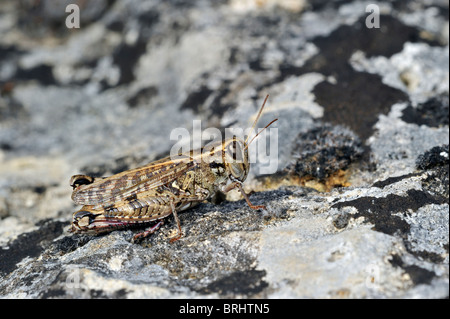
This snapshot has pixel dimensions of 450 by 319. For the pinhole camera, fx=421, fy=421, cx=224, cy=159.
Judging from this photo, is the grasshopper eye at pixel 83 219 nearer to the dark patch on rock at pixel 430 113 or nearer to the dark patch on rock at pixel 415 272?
the dark patch on rock at pixel 415 272

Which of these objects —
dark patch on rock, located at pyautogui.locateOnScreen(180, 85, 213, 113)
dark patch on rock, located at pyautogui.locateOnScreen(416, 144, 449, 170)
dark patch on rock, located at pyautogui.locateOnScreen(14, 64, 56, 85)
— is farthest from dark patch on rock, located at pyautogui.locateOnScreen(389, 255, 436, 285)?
dark patch on rock, located at pyautogui.locateOnScreen(14, 64, 56, 85)

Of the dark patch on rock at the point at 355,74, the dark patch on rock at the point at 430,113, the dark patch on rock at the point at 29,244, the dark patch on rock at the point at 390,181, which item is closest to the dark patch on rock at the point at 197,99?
the dark patch on rock at the point at 355,74

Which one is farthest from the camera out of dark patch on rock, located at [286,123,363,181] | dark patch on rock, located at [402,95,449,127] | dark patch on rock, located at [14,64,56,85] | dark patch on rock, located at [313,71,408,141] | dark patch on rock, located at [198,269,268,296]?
dark patch on rock, located at [14,64,56,85]

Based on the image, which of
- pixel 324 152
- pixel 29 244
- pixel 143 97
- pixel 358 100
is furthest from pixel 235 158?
pixel 143 97

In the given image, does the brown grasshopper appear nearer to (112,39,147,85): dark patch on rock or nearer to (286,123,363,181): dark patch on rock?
(286,123,363,181): dark patch on rock

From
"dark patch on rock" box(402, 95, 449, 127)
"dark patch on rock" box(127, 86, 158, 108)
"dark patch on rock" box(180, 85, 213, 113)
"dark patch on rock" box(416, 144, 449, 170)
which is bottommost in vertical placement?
"dark patch on rock" box(416, 144, 449, 170)
